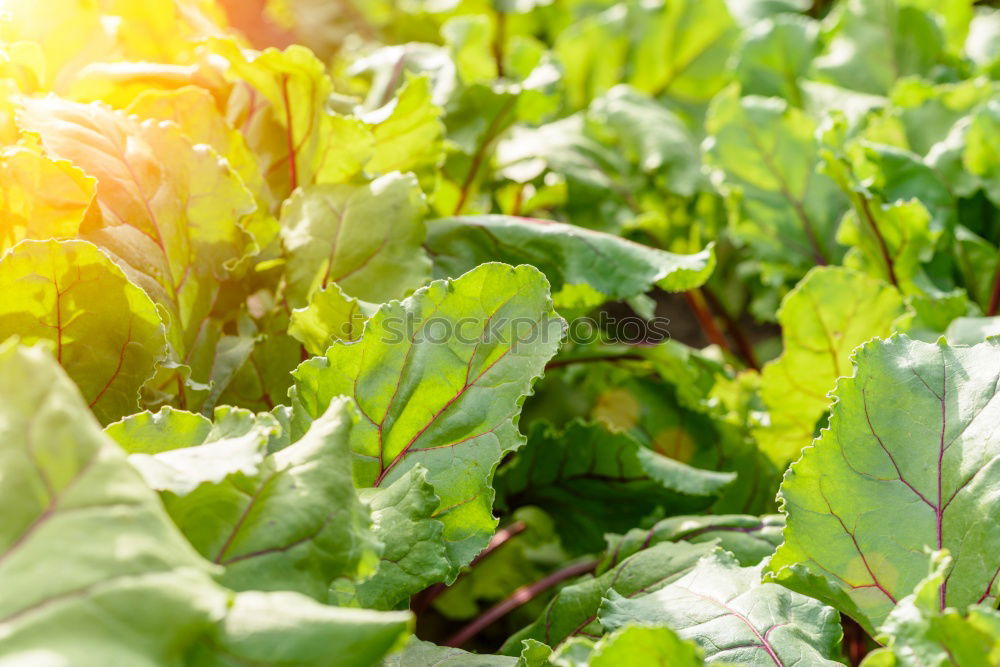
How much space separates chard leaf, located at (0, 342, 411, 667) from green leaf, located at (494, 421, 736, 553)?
0.69m

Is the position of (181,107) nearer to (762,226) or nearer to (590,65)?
(762,226)

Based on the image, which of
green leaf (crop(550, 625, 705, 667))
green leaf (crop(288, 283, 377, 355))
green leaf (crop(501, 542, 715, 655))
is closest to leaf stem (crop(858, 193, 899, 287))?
green leaf (crop(501, 542, 715, 655))

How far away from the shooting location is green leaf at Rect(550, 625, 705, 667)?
0.62 meters

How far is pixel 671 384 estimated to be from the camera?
55.4 inches

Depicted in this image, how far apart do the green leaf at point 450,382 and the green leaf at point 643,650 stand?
0.24 m

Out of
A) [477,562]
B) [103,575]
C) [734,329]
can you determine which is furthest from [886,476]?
[734,329]

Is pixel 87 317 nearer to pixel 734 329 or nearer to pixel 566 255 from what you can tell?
pixel 566 255

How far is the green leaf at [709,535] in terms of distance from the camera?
1.04m

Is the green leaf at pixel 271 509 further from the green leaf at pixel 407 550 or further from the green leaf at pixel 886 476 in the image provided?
the green leaf at pixel 886 476

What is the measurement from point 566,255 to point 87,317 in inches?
21.6

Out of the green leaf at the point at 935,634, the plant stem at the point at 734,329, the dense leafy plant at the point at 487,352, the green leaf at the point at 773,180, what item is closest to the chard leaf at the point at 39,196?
the dense leafy plant at the point at 487,352

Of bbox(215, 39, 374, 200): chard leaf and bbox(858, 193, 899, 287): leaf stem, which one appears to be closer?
bbox(215, 39, 374, 200): chard leaf

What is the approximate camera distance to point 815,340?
127cm

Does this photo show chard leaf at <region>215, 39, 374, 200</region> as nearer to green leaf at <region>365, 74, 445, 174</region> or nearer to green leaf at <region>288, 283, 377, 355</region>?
green leaf at <region>365, 74, 445, 174</region>
